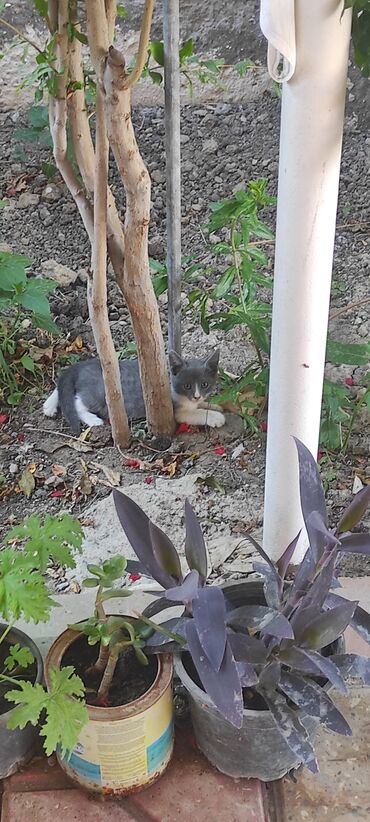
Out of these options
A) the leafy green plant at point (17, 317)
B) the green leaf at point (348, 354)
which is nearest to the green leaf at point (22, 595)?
the green leaf at point (348, 354)

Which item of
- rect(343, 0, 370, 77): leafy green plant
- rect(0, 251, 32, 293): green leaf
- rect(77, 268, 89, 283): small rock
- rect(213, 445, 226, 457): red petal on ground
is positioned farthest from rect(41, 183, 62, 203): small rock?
rect(343, 0, 370, 77): leafy green plant

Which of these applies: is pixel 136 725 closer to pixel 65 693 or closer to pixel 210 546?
pixel 65 693

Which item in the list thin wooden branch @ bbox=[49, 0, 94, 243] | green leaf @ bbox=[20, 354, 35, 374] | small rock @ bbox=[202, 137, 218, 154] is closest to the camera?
thin wooden branch @ bbox=[49, 0, 94, 243]

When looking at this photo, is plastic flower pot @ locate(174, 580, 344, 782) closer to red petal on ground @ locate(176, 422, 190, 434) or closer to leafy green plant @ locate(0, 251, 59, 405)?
red petal on ground @ locate(176, 422, 190, 434)

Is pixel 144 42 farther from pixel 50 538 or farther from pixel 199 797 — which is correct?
pixel 199 797

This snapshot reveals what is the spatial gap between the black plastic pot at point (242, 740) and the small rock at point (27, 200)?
2.61 metres

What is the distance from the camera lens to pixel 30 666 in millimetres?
1697

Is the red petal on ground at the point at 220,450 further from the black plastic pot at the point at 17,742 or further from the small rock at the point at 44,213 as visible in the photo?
the small rock at the point at 44,213

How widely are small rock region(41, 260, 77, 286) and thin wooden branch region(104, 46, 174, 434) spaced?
928 millimetres

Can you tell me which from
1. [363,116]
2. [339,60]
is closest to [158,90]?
[363,116]

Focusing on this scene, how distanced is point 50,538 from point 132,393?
1.35 m

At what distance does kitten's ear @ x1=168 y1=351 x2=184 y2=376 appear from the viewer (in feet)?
8.93

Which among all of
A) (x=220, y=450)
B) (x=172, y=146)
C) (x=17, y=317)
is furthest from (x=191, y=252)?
(x=172, y=146)

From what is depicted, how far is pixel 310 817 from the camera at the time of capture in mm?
1588
